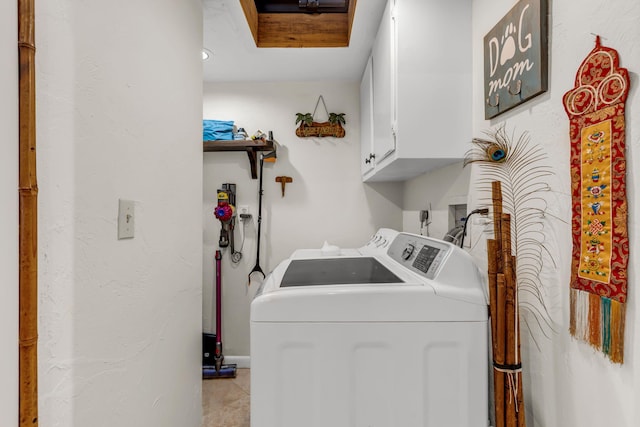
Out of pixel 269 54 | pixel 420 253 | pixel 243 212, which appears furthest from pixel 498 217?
pixel 243 212

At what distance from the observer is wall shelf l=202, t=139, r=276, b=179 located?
2.49 m

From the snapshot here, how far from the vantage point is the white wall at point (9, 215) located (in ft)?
2.10

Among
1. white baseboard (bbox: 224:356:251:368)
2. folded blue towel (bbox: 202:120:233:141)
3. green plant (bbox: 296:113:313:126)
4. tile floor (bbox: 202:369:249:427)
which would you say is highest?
green plant (bbox: 296:113:313:126)

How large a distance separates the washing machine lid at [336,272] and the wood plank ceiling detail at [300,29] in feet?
4.64

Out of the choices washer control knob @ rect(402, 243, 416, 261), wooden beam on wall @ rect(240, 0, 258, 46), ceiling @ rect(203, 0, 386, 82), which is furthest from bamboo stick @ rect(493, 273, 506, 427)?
wooden beam on wall @ rect(240, 0, 258, 46)

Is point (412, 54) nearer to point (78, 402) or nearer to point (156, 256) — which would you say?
point (156, 256)

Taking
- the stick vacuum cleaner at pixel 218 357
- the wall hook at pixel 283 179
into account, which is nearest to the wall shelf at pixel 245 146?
the wall hook at pixel 283 179

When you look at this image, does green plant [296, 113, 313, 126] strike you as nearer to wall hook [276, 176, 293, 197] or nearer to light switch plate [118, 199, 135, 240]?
wall hook [276, 176, 293, 197]

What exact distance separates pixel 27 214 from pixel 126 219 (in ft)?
0.97

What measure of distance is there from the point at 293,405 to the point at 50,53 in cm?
111

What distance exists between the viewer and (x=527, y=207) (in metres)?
1.11

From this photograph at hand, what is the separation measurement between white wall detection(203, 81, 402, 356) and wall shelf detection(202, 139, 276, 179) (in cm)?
14

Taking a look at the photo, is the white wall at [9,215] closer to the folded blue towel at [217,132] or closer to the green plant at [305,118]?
the folded blue towel at [217,132]

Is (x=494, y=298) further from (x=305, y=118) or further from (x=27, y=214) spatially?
(x=305, y=118)
